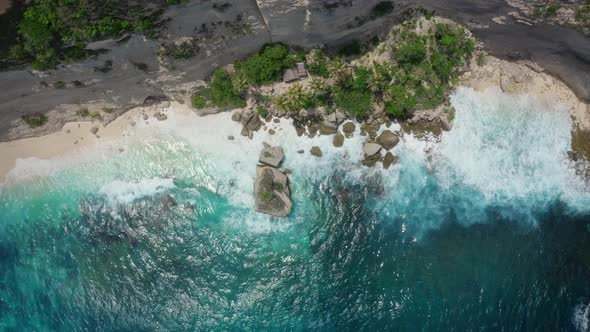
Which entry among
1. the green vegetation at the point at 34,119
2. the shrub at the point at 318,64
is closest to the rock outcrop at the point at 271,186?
the shrub at the point at 318,64

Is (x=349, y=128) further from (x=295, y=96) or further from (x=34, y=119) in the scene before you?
(x=34, y=119)

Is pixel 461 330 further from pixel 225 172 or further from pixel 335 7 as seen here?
pixel 335 7

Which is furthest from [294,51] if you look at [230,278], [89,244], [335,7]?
[89,244]

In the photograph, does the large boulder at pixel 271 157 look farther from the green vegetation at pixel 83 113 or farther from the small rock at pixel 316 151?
the green vegetation at pixel 83 113

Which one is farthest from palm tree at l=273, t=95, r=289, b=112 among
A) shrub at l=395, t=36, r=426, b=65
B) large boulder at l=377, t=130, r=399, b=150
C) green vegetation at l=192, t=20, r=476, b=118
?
shrub at l=395, t=36, r=426, b=65

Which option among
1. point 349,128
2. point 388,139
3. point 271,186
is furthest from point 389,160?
point 271,186
